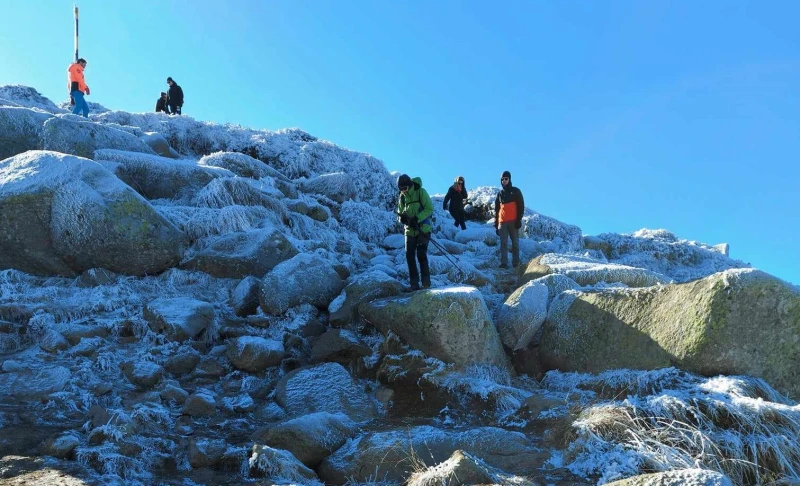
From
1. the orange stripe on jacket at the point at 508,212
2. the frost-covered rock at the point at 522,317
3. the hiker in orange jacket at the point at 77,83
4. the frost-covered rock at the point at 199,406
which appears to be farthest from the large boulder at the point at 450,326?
the hiker in orange jacket at the point at 77,83

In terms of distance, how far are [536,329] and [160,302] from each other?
6.58 meters

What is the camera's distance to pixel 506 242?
13.9m

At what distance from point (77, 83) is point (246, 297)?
13.6 metres

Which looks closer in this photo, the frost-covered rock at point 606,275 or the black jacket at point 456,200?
the frost-covered rock at point 606,275

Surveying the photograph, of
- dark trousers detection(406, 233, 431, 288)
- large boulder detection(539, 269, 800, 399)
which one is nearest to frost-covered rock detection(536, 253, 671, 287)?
large boulder detection(539, 269, 800, 399)

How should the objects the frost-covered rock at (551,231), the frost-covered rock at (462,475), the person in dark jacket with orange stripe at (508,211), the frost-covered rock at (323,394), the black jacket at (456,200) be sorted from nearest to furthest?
the frost-covered rock at (462,475), the frost-covered rock at (323,394), the person in dark jacket with orange stripe at (508,211), the frost-covered rock at (551,231), the black jacket at (456,200)

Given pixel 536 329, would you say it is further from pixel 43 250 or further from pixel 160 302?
pixel 43 250

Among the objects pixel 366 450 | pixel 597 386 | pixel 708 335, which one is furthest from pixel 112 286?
pixel 708 335

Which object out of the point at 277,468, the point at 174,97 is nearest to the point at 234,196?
the point at 277,468

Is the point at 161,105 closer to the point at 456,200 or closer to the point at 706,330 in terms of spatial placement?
the point at 456,200

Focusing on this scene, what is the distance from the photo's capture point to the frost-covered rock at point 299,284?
9953mm

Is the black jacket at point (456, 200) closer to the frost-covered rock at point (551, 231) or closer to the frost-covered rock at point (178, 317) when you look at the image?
the frost-covered rock at point (551, 231)

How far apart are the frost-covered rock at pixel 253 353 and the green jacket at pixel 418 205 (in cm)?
349

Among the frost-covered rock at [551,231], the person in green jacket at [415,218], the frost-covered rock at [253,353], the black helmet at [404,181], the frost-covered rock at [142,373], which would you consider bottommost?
the frost-covered rock at [142,373]
